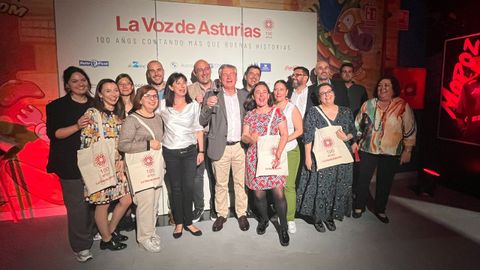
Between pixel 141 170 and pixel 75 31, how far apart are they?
2.02m

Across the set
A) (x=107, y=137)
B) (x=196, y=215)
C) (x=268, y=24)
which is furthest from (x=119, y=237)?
(x=268, y=24)

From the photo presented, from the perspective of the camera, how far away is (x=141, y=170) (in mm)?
2723

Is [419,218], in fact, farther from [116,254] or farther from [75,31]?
[75,31]

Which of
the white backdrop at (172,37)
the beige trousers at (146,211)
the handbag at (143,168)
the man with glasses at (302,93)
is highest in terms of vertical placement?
the white backdrop at (172,37)

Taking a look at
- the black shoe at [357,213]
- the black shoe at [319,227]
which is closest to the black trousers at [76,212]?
the black shoe at [319,227]

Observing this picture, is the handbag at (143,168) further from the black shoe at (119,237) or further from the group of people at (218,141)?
the black shoe at (119,237)

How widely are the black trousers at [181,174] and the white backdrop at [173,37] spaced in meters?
0.87

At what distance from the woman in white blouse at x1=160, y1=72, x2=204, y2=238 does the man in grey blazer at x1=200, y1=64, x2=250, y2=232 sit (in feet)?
0.50

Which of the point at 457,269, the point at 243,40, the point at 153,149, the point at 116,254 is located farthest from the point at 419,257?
the point at 243,40

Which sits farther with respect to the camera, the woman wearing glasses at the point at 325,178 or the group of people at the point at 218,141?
the woman wearing glasses at the point at 325,178

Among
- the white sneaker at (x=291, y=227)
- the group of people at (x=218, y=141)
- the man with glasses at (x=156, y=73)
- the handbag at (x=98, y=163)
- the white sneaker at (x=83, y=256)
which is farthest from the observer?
the man with glasses at (x=156, y=73)

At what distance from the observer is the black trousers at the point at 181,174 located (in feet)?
9.90

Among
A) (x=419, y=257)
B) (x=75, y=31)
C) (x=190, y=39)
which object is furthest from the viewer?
(x=190, y=39)

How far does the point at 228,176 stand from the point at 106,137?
4.49ft
